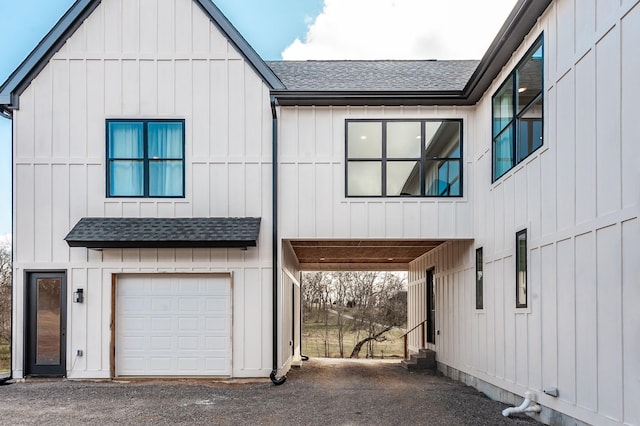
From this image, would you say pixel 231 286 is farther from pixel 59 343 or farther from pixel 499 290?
pixel 499 290

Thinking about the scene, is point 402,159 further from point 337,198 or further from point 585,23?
point 585,23

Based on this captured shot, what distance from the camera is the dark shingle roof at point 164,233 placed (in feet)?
32.6

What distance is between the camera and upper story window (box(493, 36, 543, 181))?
7.64m

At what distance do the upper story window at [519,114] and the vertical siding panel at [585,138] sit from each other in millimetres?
1252

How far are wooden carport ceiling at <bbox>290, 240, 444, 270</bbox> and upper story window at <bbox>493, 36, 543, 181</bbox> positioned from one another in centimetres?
311

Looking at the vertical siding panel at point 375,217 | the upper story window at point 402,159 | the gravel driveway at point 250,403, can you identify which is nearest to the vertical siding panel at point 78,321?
the gravel driveway at point 250,403

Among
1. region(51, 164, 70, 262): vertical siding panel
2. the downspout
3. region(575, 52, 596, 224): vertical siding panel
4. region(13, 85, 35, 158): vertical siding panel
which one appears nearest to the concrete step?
the downspout

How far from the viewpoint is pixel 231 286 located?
10492mm

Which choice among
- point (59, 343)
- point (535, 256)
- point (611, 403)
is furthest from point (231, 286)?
point (611, 403)

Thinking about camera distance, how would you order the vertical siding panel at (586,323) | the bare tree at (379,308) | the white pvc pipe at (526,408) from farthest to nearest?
the bare tree at (379,308), the white pvc pipe at (526,408), the vertical siding panel at (586,323)

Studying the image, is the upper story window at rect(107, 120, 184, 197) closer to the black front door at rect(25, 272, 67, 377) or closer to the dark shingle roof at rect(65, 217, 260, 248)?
the dark shingle roof at rect(65, 217, 260, 248)

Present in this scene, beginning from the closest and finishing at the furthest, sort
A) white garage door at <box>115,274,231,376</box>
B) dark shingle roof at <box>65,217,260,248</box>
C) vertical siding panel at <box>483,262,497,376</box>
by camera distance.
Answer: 1. vertical siding panel at <box>483,262,497,376</box>
2. dark shingle roof at <box>65,217,260,248</box>
3. white garage door at <box>115,274,231,376</box>

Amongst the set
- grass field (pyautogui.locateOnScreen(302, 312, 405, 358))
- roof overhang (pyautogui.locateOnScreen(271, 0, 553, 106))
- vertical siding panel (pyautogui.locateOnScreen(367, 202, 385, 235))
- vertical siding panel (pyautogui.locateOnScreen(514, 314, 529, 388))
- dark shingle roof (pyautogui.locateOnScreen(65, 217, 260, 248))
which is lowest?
grass field (pyautogui.locateOnScreen(302, 312, 405, 358))

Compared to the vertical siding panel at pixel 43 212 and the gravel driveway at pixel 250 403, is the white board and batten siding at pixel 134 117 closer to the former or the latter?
the vertical siding panel at pixel 43 212
